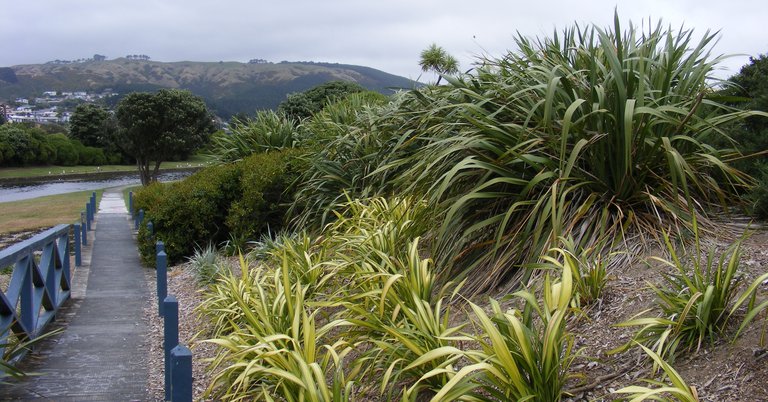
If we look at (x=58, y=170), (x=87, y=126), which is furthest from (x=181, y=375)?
(x=87, y=126)

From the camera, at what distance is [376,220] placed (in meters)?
6.50

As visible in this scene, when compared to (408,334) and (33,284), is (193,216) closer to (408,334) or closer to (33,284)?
(33,284)

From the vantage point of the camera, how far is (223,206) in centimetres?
1209

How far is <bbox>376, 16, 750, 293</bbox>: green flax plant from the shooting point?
4594 millimetres

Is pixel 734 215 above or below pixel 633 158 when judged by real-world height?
below

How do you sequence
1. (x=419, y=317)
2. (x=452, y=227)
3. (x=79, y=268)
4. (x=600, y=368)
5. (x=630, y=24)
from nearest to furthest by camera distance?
(x=600, y=368), (x=419, y=317), (x=452, y=227), (x=630, y=24), (x=79, y=268)

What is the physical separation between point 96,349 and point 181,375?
3613 millimetres

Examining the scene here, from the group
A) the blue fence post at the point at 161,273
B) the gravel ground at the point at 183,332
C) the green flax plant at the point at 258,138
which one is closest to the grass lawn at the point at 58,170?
the green flax plant at the point at 258,138

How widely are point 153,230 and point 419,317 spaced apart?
954 cm

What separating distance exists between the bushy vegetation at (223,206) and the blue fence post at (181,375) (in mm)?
7404

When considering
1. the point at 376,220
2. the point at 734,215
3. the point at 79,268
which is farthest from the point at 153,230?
the point at 734,215

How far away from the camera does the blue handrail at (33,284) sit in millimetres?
5547

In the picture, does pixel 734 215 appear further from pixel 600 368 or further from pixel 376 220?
pixel 376 220

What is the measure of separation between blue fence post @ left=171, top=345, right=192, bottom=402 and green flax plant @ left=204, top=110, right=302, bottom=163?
32.7 feet
